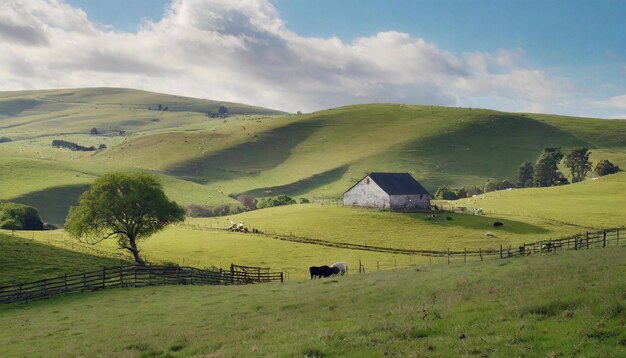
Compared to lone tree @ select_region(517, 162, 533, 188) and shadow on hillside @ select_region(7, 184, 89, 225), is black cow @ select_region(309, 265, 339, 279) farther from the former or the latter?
A: lone tree @ select_region(517, 162, 533, 188)

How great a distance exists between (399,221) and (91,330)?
218 feet

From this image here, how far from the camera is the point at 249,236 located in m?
80.3

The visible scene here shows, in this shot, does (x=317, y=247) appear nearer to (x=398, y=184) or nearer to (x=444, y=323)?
(x=398, y=184)

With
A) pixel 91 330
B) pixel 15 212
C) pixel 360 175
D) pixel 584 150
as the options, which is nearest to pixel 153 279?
pixel 91 330

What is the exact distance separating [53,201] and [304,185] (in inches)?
3146

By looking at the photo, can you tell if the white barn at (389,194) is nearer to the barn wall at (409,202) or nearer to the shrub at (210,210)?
the barn wall at (409,202)

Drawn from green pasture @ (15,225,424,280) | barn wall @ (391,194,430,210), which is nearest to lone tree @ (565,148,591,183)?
barn wall @ (391,194,430,210)

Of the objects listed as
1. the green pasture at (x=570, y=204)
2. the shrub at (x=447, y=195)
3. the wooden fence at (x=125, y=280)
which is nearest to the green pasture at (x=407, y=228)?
the green pasture at (x=570, y=204)

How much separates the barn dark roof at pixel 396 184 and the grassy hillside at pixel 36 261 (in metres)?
59.6

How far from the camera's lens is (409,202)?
4090 inches

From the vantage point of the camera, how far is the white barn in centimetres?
10238

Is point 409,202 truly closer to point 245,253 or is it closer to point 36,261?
point 245,253

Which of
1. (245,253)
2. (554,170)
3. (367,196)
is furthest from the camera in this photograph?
(554,170)

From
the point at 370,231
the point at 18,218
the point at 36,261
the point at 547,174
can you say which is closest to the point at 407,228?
the point at 370,231
